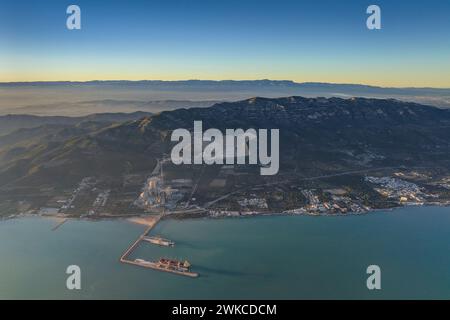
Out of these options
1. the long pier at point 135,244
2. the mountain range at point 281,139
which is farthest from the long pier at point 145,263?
the mountain range at point 281,139

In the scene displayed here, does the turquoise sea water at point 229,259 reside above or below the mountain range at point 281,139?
below

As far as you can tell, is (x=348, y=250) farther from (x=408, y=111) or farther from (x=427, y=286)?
(x=408, y=111)

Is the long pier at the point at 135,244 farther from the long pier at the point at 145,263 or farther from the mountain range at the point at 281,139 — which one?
the mountain range at the point at 281,139

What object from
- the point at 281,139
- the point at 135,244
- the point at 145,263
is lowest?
the point at 145,263

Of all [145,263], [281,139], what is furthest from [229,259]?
[281,139]

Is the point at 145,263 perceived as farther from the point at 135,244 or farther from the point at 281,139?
Answer: the point at 281,139

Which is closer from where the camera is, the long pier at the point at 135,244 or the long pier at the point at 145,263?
the long pier at the point at 145,263

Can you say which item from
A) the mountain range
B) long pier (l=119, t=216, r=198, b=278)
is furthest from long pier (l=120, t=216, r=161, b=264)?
the mountain range

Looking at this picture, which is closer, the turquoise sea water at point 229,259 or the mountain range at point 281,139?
the turquoise sea water at point 229,259

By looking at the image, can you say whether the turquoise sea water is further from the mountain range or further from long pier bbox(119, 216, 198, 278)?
the mountain range
